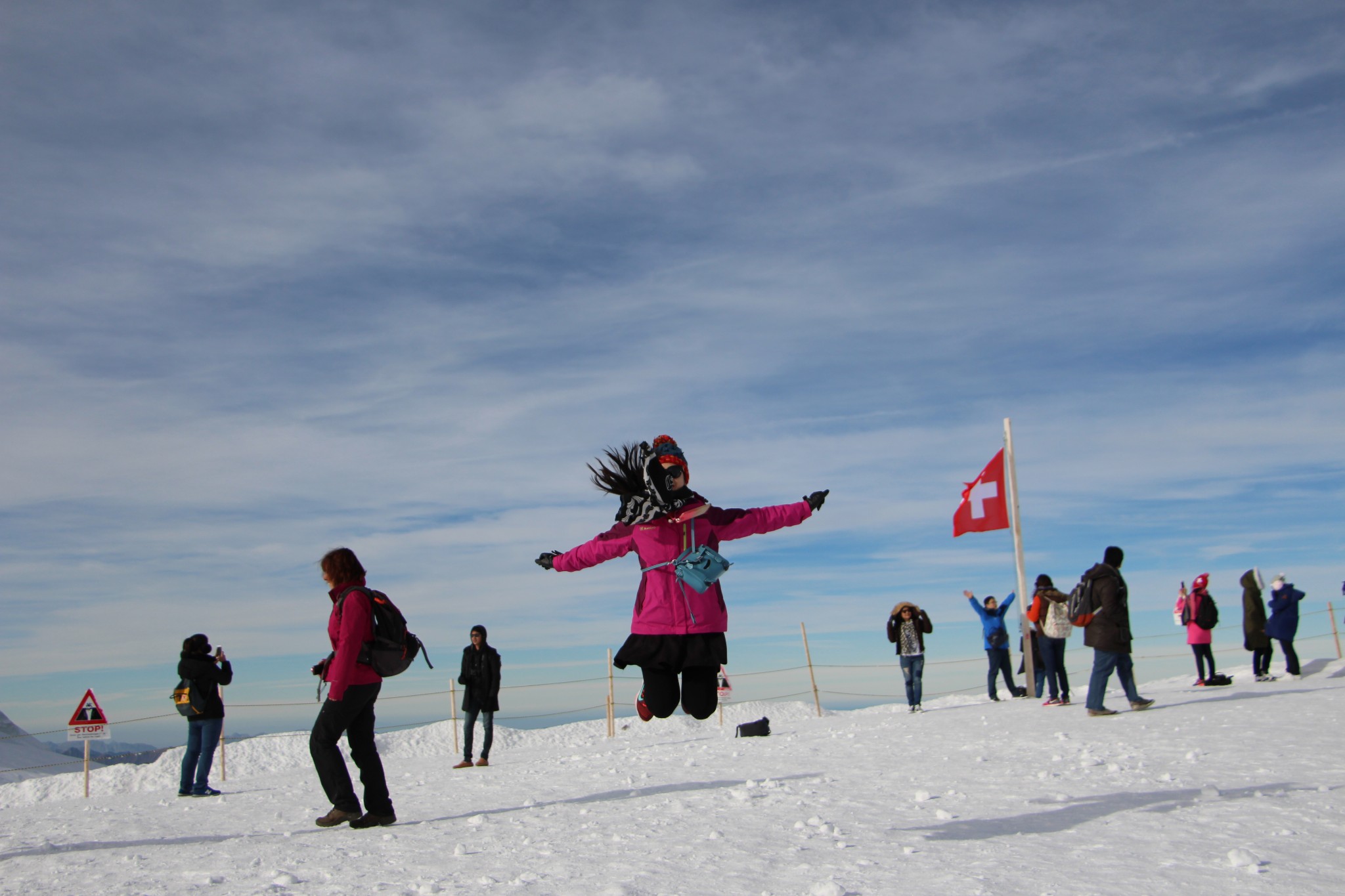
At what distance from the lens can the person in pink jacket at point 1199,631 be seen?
15.4 m

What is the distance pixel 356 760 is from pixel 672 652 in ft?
10.1

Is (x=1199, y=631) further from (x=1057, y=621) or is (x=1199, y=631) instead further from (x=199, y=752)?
(x=199, y=752)

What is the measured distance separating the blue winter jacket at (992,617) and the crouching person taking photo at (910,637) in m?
1.09

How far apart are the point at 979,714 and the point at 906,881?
29.2ft

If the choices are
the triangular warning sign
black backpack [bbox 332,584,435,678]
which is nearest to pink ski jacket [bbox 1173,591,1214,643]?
black backpack [bbox 332,584,435,678]

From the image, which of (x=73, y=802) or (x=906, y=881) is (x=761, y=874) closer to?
(x=906, y=881)

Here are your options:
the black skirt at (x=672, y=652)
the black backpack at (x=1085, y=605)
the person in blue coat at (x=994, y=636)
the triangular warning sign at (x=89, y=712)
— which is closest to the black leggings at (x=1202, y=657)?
the person in blue coat at (x=994, y=636)

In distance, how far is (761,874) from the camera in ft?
15.3

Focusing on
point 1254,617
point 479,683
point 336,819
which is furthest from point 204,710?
point 1254,617

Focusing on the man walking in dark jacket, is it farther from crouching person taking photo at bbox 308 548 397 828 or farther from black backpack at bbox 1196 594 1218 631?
crouching person taking photo at bbox 308 548 397 828

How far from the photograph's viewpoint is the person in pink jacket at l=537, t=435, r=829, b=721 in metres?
5.62

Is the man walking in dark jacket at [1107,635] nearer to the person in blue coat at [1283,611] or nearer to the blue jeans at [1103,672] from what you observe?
the blue jeans at [1103,672]

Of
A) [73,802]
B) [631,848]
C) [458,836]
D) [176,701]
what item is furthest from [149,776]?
[631,848]

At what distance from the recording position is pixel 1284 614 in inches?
621
